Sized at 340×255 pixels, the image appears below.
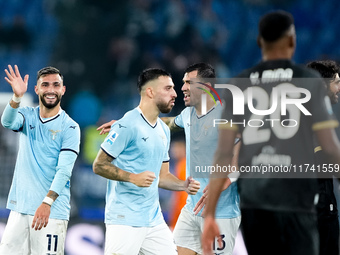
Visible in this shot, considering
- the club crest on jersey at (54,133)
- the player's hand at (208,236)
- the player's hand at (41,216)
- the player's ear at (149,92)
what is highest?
the player's ear at (149,92)

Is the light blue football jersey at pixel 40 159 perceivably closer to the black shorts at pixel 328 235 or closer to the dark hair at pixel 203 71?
the dark hair at pixel 203 71

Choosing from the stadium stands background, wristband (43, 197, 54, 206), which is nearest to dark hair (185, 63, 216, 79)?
wristband (43, 197, 54, 206)

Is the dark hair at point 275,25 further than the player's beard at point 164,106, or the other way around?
the player's beard at point 164,106

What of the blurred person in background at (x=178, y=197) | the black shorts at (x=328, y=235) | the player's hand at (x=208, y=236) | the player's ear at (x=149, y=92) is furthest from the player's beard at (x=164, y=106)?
the blurred person in background at (x=178, y=197)

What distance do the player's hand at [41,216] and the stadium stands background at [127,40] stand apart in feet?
22.5

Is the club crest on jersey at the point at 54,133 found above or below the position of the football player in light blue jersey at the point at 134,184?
above

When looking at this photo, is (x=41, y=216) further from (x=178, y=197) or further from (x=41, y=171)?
(x=178, y=197)

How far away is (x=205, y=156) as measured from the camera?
217 inches

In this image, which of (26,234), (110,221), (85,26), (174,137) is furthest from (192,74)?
(85,26)

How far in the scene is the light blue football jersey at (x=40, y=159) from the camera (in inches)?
207

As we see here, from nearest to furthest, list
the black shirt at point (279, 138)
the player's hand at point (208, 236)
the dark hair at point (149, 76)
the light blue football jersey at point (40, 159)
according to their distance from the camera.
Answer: the player's hand at point (208, 236), the black shirt at point (279, 138), the light blue football jersey at point (40, 159), the dark hair at point (149, 76)

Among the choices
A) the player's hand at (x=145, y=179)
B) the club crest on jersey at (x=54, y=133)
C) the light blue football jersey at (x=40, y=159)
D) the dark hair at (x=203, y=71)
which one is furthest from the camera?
the dark hair at (x=203, y=71)

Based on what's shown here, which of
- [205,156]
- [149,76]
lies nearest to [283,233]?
[205,156]

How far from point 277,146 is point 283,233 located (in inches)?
17.7
